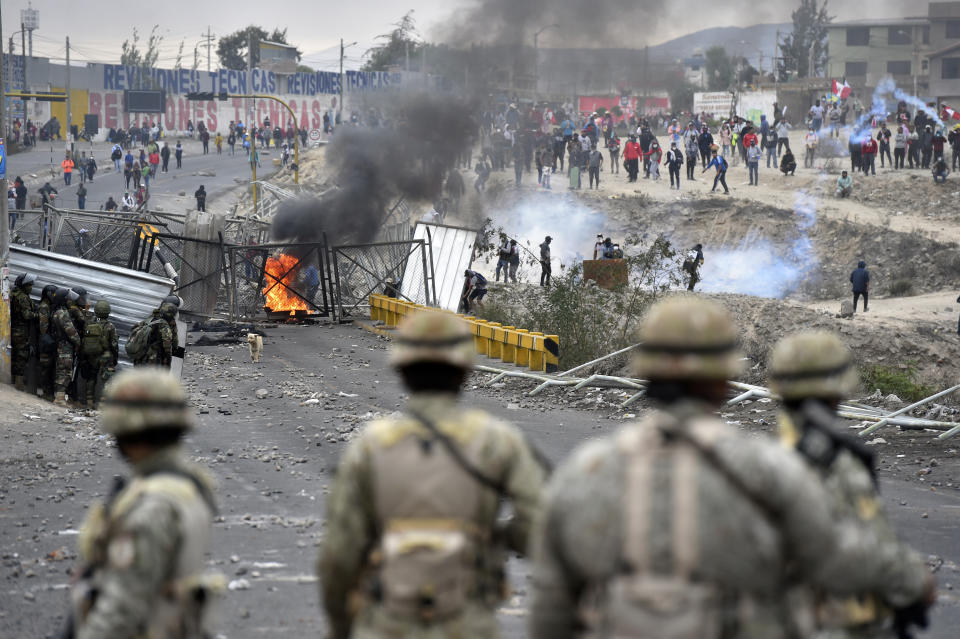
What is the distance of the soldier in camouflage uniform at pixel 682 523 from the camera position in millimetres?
2389

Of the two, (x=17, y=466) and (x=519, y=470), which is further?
(x=17, y=466)

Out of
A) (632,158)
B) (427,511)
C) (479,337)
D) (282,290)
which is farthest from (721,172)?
(427,511)

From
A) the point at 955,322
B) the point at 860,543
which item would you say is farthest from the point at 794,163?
the point at 860,543

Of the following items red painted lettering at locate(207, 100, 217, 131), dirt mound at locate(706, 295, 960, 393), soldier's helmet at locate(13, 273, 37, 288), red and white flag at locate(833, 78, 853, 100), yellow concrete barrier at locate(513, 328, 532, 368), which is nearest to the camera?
soldier's helmet at locate(13, 273, 37, 288)

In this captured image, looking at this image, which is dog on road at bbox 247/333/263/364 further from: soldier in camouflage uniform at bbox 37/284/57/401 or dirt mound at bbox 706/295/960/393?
dirt mound at bbox 706/295/960/393

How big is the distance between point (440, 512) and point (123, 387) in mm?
929

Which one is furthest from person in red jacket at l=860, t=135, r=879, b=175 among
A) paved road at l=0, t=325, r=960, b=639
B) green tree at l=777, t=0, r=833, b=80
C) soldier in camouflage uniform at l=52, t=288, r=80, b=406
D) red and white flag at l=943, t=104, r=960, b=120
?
green tree at l=777, t=0, r=833, b=80

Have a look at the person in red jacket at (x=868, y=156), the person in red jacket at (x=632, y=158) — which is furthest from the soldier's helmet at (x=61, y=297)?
the person in red jacket at (x=868, y=156)

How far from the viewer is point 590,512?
2.46 m

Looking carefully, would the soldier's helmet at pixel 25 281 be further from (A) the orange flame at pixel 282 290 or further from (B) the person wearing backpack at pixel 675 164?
(B) the person wearing backpack at pixel 675 164

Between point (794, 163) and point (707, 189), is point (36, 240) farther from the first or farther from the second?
point (794, 163)

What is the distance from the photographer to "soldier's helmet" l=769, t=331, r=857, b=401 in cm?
351

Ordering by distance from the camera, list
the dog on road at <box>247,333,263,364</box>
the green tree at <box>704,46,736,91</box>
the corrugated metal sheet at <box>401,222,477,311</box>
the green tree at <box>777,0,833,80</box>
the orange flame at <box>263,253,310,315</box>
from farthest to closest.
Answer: the green tree at <box>704,46,736,91</box>
the green tree at <box>777,0,833,80</box>
the orange flame at <box>263,253,310,315</box>
the corrugated metal sheet at <box>401,222,477,311</box>
the dog on road at <box>247,333,263,364</box>

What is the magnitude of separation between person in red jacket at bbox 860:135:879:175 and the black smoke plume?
37.8ft
